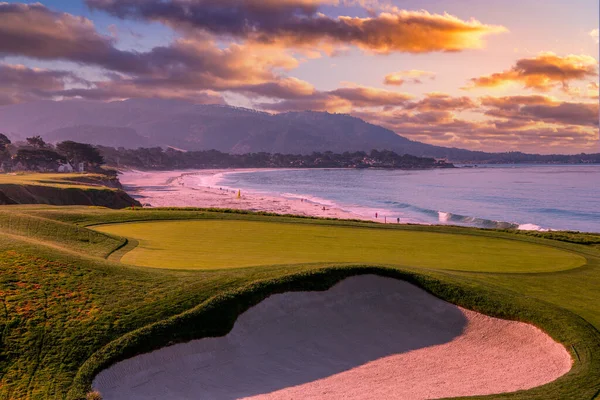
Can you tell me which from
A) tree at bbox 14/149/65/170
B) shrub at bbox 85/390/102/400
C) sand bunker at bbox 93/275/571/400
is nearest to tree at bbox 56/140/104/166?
tree at bbox 14/149/65/170

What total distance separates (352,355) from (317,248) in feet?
30.3

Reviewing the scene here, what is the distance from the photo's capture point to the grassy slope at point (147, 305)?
1009 cm

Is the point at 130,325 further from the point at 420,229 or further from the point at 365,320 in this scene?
the point at 420,229

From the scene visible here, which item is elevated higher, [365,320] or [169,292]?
[169,292]

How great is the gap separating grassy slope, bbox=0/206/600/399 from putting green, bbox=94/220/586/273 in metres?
1.80

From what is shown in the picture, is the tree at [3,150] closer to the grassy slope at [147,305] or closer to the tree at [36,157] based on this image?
the tree at [36,157]

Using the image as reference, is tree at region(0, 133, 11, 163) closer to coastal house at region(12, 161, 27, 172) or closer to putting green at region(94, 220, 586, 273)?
coastal house at region(12, 161, 27, 172)

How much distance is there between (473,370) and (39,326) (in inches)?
390

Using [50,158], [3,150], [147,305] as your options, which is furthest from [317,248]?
[3,150]

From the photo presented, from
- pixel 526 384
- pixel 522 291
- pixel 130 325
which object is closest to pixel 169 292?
pixel 130 325

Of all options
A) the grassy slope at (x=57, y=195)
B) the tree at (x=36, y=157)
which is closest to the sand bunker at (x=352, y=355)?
the grassy slope at (x=57, y=195)

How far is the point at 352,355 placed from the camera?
12.0 meters

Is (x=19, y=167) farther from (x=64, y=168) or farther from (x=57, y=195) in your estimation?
(x=57, y=195)

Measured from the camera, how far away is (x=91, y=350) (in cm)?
1054
